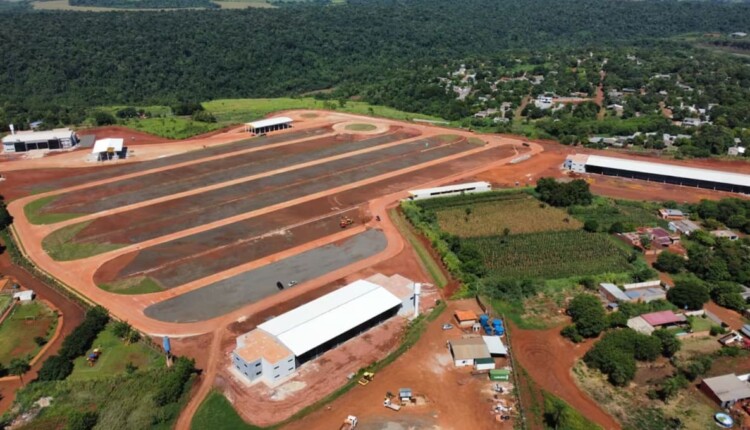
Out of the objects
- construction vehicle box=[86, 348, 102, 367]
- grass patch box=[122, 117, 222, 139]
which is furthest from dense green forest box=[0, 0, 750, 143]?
construction vehicle box=[86, 348, 102, 367]

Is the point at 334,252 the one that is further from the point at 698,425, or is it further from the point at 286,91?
the point at 286,91

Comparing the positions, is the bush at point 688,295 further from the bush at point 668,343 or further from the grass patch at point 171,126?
the grass patch at point 171,126

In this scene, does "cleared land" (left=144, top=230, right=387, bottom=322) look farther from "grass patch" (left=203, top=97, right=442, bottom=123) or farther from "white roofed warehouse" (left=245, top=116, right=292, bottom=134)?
"grass patch" (left=203, top=97, right=442, bottom=123)

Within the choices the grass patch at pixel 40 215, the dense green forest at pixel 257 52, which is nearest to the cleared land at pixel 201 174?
the grass patch at pixel 40 215

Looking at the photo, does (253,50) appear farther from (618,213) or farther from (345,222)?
(618,213)

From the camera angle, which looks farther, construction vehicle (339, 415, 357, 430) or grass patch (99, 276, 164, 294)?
grass patch (99, 276, 164, 294)

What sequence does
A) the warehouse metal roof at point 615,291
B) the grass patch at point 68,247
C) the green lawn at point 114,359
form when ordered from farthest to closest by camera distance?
the grass patch at point 68,247
the warehouse metal roof at point 615,291
the green lawn at point 114,359

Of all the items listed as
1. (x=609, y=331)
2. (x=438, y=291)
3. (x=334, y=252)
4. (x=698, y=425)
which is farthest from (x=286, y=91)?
(x=698, y=425)
